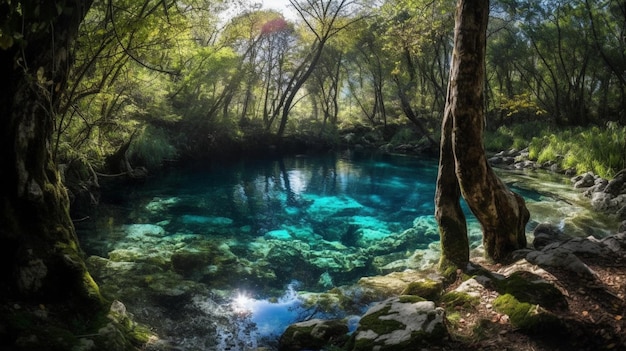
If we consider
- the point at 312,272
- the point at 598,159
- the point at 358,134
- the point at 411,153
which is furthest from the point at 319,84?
the point at 312,272

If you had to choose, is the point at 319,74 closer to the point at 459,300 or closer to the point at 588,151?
the point at 588,151

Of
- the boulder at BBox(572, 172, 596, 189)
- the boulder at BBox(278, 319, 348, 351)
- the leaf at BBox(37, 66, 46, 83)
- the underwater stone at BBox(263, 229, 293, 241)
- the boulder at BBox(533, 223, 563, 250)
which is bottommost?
the underwater stone at BBox(263, 229, 293, 241)

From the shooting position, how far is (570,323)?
369 centimetres

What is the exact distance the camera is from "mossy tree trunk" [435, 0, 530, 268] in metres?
4.74

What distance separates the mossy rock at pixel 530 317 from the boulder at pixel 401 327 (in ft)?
2.27

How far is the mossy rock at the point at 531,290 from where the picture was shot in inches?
159

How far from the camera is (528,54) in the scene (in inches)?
1129

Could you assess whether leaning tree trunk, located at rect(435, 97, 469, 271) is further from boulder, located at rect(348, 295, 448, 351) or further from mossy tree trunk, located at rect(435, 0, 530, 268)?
boulder, located at rect(348, 295, 448, 351)

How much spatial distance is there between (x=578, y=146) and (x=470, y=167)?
1399 centimetres

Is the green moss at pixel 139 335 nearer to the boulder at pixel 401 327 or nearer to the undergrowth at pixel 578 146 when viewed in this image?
the boulder at pixel 401 327

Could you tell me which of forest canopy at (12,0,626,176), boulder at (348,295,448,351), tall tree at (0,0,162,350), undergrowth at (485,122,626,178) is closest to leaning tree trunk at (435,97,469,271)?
boulder at (348,295,448,351)

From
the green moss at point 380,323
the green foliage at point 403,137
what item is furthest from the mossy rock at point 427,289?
the green foliage at point 403,137

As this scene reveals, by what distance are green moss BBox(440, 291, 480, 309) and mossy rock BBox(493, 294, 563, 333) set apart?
1.19 feet

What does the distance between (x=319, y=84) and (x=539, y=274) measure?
114 ft
